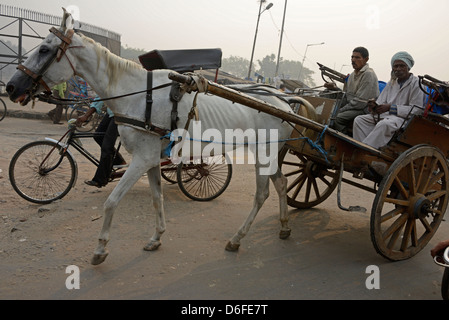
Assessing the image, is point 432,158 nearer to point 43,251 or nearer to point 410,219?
point 410,219

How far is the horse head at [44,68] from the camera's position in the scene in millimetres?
3250

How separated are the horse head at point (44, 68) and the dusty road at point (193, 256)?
1690 millimetres

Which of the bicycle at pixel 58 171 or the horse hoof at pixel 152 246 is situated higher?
the bicycle at pixel 58 171

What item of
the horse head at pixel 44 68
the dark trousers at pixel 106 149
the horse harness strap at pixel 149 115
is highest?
the horse head at pixel 44 68

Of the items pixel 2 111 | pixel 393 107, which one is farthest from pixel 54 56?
pixel 2 111

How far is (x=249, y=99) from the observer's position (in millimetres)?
3369

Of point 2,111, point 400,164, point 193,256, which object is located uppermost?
point 400,164

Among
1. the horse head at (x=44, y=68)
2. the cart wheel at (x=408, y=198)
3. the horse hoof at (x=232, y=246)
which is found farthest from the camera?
the horse hoof at (x=232, y=246)

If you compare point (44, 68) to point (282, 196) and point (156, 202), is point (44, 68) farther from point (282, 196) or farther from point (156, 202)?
point (282, 196)

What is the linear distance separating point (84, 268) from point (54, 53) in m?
2.16

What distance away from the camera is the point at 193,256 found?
3977mm

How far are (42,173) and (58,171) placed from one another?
0.52m

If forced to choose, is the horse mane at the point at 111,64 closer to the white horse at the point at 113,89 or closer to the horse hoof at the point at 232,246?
the white horse at the point at 113,89

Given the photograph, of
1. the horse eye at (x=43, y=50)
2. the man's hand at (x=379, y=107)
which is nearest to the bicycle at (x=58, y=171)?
the horse eye at (x=43, y=50)
